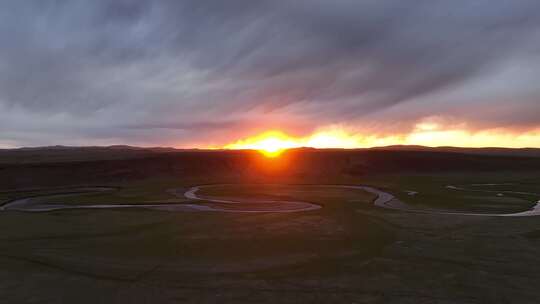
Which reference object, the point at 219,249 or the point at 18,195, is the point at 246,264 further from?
the point at 18,195

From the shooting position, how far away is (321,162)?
124312 millimetres

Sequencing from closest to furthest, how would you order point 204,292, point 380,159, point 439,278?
point 204,292, point 439,278, point 380,159

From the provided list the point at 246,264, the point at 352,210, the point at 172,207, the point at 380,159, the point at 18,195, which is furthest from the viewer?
the point at 380,159

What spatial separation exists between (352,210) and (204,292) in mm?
23740

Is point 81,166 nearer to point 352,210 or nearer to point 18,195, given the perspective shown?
point 18,195

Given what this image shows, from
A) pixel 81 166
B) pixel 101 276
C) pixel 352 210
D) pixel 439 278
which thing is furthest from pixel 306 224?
pixel 81 166

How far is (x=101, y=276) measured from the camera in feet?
61.7

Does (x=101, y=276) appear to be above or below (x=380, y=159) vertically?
below

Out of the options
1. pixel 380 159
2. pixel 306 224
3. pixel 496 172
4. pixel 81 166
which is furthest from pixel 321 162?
pixel 306 224

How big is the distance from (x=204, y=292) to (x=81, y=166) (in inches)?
3532

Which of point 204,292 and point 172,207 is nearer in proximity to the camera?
point 204,292

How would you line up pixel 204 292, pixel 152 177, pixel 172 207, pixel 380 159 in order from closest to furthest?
pixel 204 292 < pixel 172 207 < pixel 152 177 < pixel 380 159

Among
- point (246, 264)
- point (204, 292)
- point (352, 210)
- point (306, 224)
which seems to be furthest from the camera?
point (352, 210)

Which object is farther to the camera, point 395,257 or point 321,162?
point 321,162
